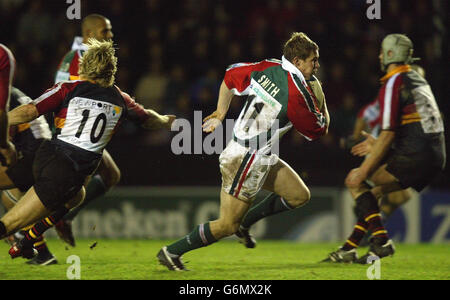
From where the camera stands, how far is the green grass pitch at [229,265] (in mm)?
5840

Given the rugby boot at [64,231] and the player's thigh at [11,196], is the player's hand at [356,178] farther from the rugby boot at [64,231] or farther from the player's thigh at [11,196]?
the player's thigh at [11,196]

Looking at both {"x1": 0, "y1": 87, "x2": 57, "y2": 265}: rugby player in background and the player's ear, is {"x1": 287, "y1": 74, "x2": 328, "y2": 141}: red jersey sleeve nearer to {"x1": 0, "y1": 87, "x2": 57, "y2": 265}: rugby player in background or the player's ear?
the player's ear

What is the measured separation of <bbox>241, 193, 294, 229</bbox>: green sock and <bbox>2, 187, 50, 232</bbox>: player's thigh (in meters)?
1.91

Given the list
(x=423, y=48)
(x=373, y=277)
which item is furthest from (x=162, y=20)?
(x=373, y=277)

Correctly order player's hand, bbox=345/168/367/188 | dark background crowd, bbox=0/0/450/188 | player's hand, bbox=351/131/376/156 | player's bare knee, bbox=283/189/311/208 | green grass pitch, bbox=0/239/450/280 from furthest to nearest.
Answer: dark background crowd, bbox=0/0/450/188 → player's hand, bbox=351/131/376/156 → player's hand, bbox=345/168/367/188 → player's bare knee, bbox=283/189/311/208 → green grass pitch, bbox=0/239/450/280

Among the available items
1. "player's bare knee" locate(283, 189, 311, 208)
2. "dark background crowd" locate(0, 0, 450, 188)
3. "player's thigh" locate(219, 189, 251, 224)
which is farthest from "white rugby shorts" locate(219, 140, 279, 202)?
"dark background crowd" locate(0, 0, 450, 188)

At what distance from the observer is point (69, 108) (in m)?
5.58

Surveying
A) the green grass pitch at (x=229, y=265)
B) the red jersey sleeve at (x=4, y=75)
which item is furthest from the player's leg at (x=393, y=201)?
the red jersey sleeve at (x=4, y=75)

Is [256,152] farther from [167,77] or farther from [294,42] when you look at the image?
[167,77]

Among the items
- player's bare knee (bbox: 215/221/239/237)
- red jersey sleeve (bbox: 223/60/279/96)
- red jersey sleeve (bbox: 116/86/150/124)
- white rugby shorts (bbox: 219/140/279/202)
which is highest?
red jersey sleeve (bbox: 223/60/279/96)

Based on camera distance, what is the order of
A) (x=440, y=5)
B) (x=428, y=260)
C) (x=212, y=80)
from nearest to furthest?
(x=428, y=260) → (x=440, y=5) → (x=212, y=80)

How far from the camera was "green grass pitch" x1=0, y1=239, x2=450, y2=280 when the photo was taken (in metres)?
5.84

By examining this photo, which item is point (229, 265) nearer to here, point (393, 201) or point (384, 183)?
point (384, 183)

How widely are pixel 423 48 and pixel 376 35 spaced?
2.66 feet
